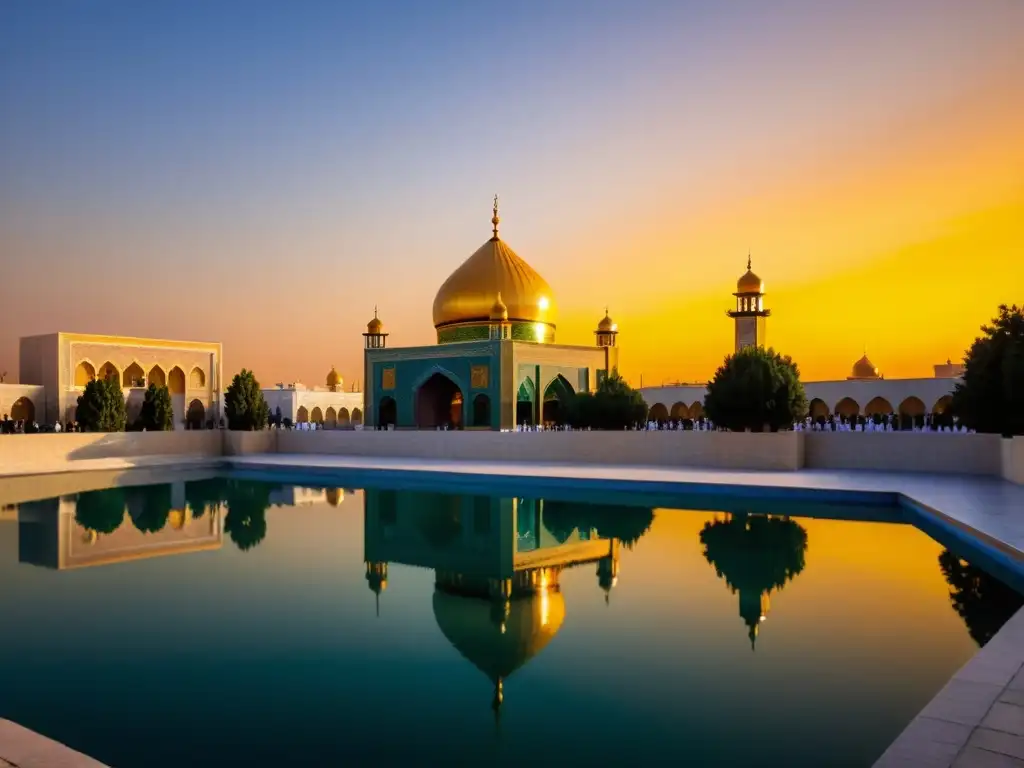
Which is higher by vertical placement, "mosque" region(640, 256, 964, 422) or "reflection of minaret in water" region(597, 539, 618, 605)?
"mosque" region(640, 256, 964, 422)

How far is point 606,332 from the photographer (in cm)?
1834

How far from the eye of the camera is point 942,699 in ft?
8.09

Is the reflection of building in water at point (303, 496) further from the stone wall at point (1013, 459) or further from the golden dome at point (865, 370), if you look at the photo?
the golden dome at point (865, 370)

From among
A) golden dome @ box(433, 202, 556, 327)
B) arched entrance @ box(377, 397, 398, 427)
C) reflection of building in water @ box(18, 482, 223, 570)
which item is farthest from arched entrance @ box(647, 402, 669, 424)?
reflection of building in water @ box(18, 482, 223, 570)

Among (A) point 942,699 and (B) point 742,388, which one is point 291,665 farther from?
(B) point 742,388

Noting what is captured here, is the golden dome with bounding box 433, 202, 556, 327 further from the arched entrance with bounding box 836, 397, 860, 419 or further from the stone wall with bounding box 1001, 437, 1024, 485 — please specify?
the stone wall with bounding box 1001, 437, 1024, 485

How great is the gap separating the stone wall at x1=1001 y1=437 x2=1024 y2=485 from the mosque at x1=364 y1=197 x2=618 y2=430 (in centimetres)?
871

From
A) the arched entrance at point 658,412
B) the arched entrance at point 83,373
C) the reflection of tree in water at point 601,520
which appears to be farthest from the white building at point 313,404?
the reflection of tree in water at point 601,520

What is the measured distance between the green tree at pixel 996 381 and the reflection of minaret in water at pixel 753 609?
17.0 feet

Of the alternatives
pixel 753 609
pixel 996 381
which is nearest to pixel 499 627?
pixel 753 609

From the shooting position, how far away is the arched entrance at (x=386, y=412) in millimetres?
17781

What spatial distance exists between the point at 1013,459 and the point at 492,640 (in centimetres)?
677

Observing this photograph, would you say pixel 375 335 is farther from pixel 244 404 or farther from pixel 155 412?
pixel 155 412

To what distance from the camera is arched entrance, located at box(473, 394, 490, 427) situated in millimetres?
16406
